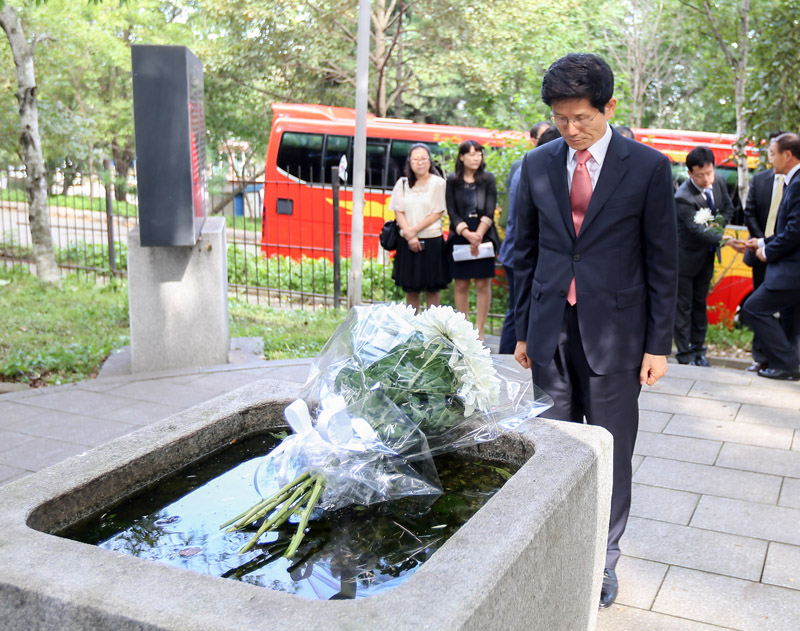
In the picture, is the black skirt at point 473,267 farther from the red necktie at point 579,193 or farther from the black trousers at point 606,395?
the red necktie at point 579,193

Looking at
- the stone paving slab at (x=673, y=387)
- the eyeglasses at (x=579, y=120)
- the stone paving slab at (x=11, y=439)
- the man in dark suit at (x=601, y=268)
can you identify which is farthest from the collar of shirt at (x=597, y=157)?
the stone paving slab at (x=11, y=439)

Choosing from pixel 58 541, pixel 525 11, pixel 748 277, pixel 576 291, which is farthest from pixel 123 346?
pixel 525 11

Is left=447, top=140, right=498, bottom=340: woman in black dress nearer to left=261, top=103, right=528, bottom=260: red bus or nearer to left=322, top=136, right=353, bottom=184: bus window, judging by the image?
left=261, top=103, right=528, bottom=260: red bus

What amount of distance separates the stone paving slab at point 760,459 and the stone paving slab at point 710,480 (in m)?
0.09

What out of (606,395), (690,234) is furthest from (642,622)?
(690,234)

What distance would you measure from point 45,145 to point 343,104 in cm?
1061

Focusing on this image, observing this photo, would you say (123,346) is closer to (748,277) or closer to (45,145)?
(748,277)

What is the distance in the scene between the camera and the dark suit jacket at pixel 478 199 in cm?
757

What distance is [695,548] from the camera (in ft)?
12.3

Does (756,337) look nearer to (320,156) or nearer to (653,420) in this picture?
(653,420)

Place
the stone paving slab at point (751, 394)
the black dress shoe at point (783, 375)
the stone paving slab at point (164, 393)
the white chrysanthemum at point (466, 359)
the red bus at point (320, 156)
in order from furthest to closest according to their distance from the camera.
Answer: the red bus at point (320, 156) < the black dress shoe at point (783, 375) < the stone paving slab at point (751, 394) < the stone paving slab at point (164, 393) < the white chrysanthemum at point (466, 359)

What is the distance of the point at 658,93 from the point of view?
70.8 feet

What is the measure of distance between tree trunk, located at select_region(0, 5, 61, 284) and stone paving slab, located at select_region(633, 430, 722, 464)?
8.32 m

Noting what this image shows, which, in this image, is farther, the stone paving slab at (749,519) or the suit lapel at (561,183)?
the stone paving slab at (749,519)
